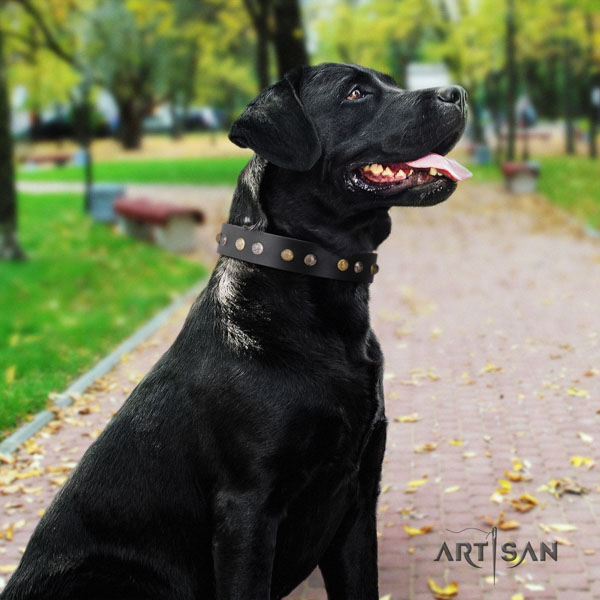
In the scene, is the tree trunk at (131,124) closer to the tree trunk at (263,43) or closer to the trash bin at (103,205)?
the tree trunk at (263,43)

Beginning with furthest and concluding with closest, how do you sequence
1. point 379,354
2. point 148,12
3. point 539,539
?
point 148,12
point 539,539
point 379,354

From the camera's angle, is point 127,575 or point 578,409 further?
point 578,409

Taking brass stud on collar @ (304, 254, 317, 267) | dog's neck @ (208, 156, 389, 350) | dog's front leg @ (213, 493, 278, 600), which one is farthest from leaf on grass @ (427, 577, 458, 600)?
brass stud on collar @ (304, 254, 317, 267)

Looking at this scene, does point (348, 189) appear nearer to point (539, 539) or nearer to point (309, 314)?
point (309, 314)

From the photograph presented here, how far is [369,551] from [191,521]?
29.4 inches

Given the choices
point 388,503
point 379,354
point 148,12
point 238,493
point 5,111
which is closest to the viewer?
point 238,493

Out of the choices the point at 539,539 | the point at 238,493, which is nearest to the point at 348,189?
the point at 238,493

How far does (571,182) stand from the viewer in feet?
75.0

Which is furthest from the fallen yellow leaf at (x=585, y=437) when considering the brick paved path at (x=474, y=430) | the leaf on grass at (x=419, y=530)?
the leaf on grass at (x=419, y=530)

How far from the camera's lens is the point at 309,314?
2.90 m

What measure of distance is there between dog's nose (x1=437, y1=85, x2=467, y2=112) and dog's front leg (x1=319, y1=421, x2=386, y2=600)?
1.10 m

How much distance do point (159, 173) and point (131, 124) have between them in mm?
19473

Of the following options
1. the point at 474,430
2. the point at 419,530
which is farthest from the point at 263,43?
the point at 419,530

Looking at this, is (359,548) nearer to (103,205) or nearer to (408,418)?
(408,418)
